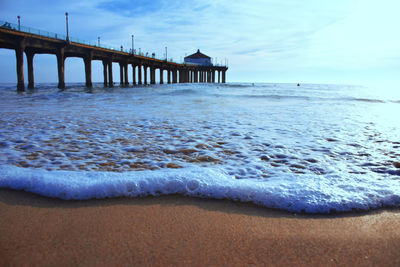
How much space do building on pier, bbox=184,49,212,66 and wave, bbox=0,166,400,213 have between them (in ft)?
269

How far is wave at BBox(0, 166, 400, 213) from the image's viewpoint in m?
2.05

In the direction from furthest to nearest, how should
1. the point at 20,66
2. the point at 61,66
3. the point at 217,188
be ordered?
1. the point at 61,66
2. the point at 20,66
3. the point at 217,188

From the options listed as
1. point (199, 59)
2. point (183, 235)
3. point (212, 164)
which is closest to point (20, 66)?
point (212, 164)

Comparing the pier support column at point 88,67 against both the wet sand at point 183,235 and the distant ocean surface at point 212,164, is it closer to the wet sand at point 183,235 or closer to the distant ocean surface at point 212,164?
the distant ocean surface at point 212,164

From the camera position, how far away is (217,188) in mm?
2252

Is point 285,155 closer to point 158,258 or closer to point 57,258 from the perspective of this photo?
point 158,258

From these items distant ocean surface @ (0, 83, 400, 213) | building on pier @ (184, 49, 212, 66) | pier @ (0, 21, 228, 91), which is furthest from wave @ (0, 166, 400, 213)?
building on pier @ (184, 49, 212, 66)

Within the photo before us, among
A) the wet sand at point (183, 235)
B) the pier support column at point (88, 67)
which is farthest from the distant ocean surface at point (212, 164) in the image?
the pier support column at point (88, 67)

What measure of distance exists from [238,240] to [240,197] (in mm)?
589

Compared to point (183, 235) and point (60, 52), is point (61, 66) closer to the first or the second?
point (60, 52)

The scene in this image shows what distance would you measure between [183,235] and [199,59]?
8594 cm

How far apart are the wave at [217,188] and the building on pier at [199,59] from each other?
269ft

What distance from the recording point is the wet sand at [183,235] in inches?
54.9

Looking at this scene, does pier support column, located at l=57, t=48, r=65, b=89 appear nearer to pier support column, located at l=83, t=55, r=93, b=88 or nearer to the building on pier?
pier support column, located at l=83, t=55, r=93, b=88
